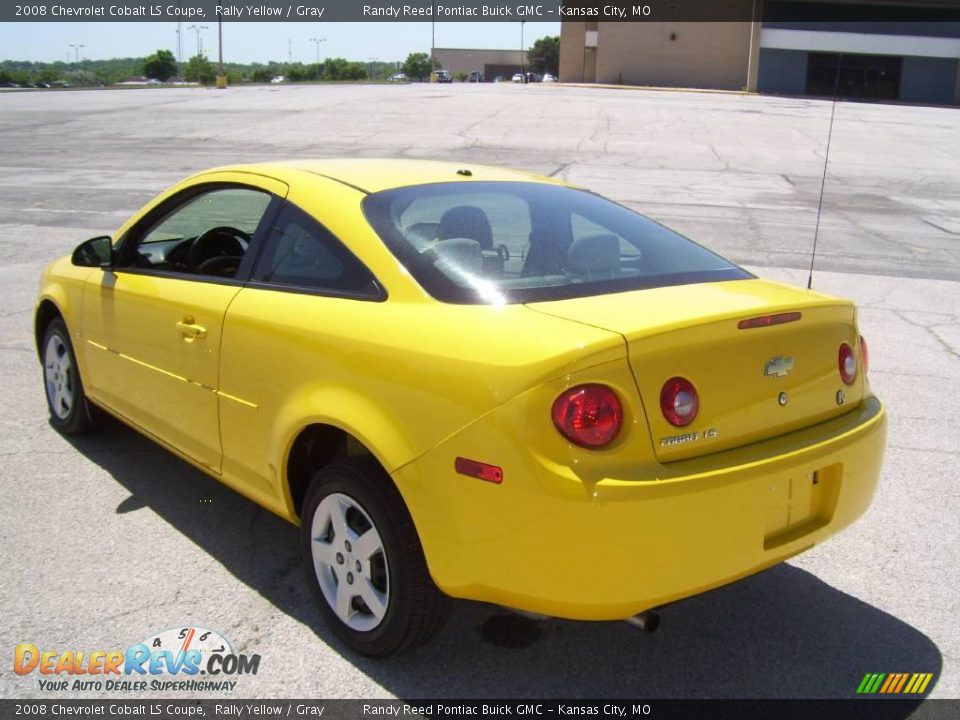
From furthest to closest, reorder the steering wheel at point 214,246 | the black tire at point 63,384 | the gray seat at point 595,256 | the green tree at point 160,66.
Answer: the green tree at point 160,66 < the black tire at point 63,384 < the steering wheel at point 214,246 < the gray seat at point 595,256

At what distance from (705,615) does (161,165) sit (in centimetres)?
2034

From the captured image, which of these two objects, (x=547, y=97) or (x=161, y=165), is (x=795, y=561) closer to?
(x=161, y=165)

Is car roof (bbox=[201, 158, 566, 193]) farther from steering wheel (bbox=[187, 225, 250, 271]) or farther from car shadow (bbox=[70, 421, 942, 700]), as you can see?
car shadow (bbox=[70, 421, 942, 700])

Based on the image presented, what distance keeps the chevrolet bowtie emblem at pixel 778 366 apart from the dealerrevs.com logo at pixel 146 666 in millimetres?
1870

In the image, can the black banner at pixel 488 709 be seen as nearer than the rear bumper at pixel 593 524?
No

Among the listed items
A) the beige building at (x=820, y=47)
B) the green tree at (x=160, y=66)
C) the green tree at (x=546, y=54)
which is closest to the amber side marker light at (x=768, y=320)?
the beige building at (x=820, y=47)

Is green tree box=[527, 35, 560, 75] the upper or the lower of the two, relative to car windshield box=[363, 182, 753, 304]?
upper

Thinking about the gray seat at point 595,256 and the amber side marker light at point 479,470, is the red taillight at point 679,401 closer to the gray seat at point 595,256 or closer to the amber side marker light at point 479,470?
the amber side marker light at point 479,470

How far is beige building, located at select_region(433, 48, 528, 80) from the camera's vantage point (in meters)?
134

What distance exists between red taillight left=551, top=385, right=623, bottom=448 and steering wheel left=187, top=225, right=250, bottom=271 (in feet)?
7.35

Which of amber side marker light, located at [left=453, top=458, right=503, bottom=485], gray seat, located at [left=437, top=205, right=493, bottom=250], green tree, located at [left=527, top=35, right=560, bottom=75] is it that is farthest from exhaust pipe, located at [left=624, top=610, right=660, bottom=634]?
green tree, located at [left=527, top=35, right=560, bottom=75]

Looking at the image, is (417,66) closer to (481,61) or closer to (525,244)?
(481,61)

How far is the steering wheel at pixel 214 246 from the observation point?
427cm

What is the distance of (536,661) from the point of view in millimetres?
3078
